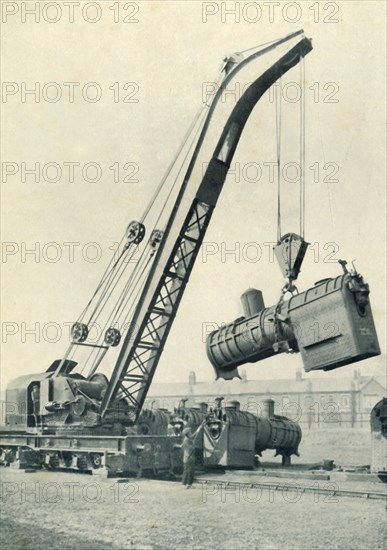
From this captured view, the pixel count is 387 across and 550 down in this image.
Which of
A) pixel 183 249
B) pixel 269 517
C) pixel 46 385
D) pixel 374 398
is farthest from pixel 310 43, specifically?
pixel 374 398

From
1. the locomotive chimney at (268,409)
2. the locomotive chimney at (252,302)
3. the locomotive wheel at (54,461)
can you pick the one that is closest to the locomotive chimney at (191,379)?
the locomotive chimney at (268,409)

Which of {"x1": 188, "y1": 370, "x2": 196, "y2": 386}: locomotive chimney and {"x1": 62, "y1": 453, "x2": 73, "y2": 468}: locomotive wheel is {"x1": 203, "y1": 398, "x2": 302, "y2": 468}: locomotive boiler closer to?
{"x1": 62, "y1": 453, "x2": 73, "y2": 468}: locomotive wheel

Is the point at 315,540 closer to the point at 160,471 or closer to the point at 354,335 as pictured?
the point at 354,335

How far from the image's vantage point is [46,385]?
13352 millimetres

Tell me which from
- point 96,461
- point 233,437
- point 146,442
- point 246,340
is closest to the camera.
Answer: point 246,340

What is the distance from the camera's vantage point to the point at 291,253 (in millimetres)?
9125

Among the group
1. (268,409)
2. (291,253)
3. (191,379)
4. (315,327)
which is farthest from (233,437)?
(191,379)

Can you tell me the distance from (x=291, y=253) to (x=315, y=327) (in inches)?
45.0

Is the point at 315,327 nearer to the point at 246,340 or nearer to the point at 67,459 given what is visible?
the point at 246,340

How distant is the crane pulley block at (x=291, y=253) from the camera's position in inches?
358

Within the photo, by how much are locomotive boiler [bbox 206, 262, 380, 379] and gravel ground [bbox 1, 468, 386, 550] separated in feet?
6.71

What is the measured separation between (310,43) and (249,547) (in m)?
8.18

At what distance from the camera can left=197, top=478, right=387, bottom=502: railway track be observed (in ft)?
28.8

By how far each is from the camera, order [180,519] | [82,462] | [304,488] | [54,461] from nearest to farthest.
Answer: [180,519]
[304,488]
[82,462]
[54,461]
